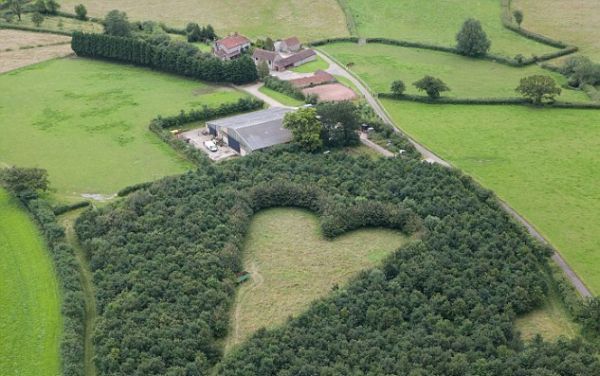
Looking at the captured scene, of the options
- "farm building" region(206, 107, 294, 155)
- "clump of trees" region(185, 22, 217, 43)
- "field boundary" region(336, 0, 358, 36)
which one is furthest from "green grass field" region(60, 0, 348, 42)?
"farm building" region(206, 107, 294, 155)

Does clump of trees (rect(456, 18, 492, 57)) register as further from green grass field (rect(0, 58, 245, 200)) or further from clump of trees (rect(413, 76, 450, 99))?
green grass field (rect(0, 58, 245, 200))

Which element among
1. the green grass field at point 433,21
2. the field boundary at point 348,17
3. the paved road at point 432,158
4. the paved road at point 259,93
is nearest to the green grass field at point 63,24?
the paved road at point 259,93

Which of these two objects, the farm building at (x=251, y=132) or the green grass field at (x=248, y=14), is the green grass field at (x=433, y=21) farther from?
the farm building at (x=251, y=132)

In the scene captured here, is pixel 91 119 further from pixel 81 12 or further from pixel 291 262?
pixel 81 12

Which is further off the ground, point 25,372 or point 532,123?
point 532,123

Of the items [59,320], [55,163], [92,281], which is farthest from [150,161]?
[59,320]

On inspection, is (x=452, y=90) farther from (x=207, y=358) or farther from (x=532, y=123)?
(x=207, y=358)
